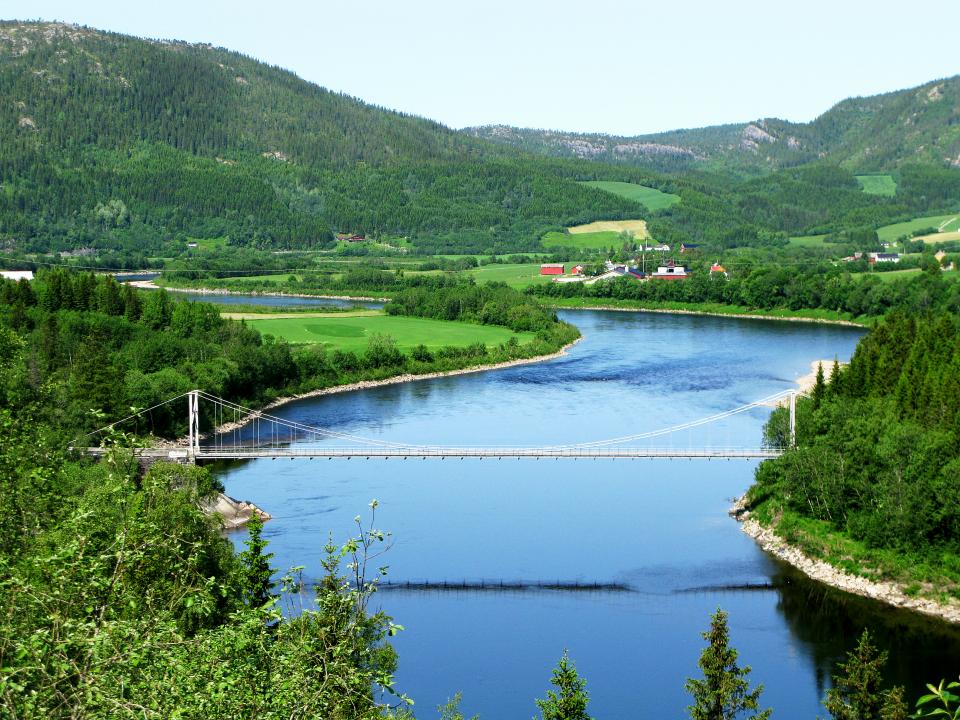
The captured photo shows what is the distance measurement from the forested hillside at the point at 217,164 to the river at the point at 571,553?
7689 cm

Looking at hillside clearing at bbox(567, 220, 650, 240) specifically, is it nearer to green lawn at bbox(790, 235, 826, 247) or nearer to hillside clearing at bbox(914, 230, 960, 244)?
green lawn at bbox(790, 235, 826, 247)

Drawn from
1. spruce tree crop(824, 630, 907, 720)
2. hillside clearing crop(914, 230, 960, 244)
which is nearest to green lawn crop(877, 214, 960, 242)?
hillside clearing crop(914, 230, 960, 244)

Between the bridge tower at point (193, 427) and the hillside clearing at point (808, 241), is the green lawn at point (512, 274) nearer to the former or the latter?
the hillside clearing at point (808, 241)

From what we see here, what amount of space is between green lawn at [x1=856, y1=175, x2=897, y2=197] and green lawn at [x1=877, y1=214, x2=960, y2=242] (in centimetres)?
2140

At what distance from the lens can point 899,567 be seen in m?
24.9

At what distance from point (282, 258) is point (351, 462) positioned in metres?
73.9

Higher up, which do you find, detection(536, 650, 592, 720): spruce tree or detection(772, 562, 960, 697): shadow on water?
detection(536, 650, 592, 720): spruce tree

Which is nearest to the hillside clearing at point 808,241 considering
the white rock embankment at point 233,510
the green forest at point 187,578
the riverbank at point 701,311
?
the riverbank at point 701,311

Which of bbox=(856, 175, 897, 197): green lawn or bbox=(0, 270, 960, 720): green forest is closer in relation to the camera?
bbox=(0, 270, 960, 720): green forest

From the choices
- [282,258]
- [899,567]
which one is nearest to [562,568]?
[899,567]

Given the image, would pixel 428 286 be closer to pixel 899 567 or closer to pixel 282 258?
pixel 282 258

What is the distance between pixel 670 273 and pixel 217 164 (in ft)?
205

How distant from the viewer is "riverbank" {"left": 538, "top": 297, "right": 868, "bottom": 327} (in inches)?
2977

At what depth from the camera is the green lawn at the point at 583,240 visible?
395ft
